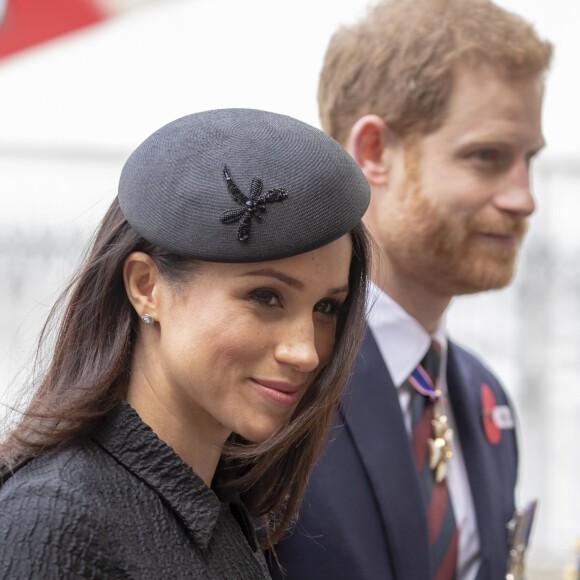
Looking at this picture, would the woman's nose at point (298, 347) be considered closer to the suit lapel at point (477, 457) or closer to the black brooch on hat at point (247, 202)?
the black brooch on hat at point (247, 202)

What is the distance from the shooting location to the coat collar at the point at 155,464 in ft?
4.04

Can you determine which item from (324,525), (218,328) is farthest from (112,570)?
(324,525)

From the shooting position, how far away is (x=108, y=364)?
127 cm

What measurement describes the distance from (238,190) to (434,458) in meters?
0.83

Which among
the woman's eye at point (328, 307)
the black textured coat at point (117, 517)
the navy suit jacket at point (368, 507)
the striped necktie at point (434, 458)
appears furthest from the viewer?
the striped necktie at point (434, 458)

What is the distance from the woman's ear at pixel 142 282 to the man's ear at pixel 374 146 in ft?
2.44

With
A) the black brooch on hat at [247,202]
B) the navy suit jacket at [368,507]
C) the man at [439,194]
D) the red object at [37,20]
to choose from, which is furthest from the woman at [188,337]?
the red object at [37,20]

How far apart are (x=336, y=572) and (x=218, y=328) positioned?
0.56m

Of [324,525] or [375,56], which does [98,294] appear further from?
[375,56]

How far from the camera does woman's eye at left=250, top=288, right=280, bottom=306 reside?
1.23 meters

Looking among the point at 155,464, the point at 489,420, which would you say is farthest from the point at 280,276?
the point at 489,420

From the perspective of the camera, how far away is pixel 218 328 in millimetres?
1213

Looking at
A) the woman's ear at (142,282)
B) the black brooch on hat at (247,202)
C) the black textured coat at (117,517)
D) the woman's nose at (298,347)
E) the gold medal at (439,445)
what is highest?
the black brooch on hat at (247,202)

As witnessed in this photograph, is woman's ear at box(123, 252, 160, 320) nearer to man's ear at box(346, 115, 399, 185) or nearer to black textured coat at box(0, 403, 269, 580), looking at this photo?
black textured coat at box(0, 403, 269, 580)
